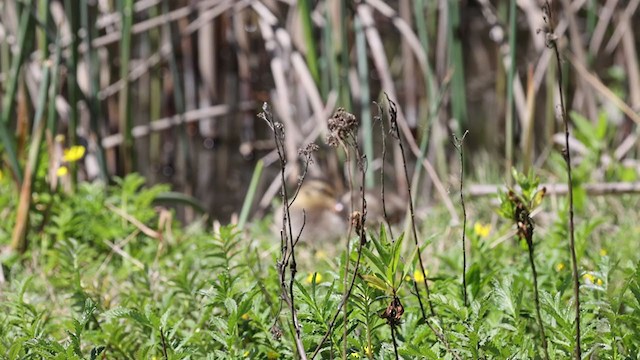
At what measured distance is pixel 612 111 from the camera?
411cm

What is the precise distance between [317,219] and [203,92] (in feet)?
7.90

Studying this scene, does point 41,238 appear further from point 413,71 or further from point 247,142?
point 247,142

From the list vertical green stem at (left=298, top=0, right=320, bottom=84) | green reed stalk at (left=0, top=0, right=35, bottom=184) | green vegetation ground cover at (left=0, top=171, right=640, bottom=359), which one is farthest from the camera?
vertical green stem at (left=298, top=0, right=320, bottom=84)

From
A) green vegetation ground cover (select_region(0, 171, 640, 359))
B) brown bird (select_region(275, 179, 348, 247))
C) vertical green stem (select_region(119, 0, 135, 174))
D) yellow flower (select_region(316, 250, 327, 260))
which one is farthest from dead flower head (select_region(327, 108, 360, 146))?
vertical green stem (select_region(119, 0, 135, 174))

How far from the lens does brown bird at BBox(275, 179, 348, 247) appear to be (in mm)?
2896

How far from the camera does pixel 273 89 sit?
14.1ft

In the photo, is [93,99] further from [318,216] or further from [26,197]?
[318,216]

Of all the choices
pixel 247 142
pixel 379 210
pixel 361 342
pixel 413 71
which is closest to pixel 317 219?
pixel 379 210

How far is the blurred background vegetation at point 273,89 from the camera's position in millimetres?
2645

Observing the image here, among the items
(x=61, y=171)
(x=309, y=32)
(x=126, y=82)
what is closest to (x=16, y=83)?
(x=61, y=171)

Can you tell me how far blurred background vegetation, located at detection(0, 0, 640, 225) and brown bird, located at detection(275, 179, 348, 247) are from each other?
0.12 meters

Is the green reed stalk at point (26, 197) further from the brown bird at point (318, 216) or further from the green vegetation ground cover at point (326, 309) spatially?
the brown bird at point (318, 216)

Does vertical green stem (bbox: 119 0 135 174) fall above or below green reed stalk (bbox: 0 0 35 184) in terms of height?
above

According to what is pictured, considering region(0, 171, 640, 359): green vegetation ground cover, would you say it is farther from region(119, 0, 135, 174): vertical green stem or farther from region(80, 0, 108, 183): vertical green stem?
region(119, 0, 135, 174): vertical green stem
